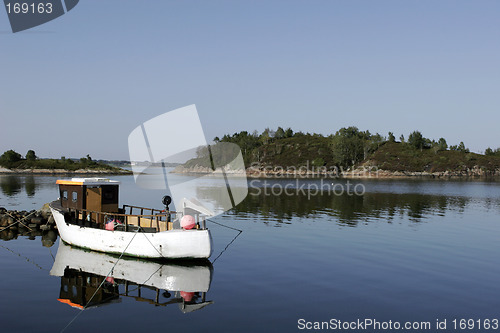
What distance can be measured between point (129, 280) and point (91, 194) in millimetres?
12144

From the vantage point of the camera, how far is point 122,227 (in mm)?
28781

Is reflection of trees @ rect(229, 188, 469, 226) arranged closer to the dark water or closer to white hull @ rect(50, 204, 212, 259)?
the dark water

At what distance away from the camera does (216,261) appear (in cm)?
2605

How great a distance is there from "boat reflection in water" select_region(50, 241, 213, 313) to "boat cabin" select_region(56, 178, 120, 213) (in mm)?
4675

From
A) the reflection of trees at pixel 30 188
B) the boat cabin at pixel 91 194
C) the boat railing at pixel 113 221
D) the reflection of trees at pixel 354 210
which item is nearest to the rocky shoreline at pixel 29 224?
the boat cabin at pixel 91 194

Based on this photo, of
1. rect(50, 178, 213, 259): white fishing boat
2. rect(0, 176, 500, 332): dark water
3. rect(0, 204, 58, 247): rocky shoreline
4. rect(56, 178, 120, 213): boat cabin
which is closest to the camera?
rect(0, 176, 500, 332): dark water

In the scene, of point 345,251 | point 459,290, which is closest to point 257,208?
point 345,251

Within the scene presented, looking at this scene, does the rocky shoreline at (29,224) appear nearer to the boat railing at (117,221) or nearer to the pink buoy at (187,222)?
the boat railing at (117,221)

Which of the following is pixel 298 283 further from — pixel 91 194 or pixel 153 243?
pixel 91 194

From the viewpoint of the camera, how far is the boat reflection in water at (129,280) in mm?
18706

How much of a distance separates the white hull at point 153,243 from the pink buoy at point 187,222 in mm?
335

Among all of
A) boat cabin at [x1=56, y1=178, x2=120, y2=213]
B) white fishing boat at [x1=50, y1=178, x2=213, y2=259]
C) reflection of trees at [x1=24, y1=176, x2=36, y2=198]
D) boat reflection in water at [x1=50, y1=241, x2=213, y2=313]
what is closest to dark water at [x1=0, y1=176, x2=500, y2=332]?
boat reflection in water at [x1=50, y1=241, x2=213, y2=313]

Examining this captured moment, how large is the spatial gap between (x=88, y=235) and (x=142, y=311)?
42.1 ft

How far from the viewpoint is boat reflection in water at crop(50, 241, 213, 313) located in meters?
18.7
